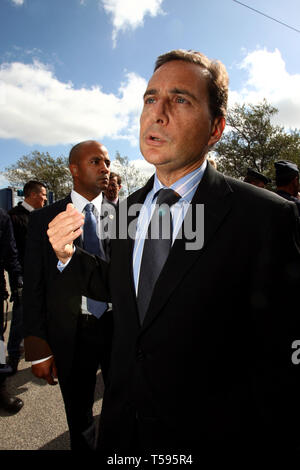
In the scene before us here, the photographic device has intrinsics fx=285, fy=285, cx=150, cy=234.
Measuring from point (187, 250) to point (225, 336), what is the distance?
365mm

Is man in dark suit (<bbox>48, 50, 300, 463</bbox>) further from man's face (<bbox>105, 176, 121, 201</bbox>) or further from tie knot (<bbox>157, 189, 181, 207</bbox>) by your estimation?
man's face (<bbox>105, 176, 121, 201</bbox>)

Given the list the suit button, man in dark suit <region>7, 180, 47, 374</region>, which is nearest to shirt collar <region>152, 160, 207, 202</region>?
the suit button

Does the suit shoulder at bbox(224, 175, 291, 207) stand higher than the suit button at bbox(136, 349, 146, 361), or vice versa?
the suit shoulder at bbox(224, 175, 291, 207)

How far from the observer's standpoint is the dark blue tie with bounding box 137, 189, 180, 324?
4.00 feet

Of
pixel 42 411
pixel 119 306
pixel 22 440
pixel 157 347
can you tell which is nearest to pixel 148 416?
pixel 157 347

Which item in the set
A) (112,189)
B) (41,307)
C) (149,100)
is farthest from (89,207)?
(112,189)

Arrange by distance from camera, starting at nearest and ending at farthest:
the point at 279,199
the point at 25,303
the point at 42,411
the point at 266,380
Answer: the point at 266,380 → the point at 279,199 → the point at 25,303 → the point at 42,411

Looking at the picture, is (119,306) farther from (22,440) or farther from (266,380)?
(22,440)

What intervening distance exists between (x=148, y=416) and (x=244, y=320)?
21.8 inches

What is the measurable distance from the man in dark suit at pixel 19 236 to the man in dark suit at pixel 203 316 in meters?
3.24

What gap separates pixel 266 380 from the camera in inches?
41.3

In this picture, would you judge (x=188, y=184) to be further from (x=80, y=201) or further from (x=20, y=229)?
(x=20, y=229)

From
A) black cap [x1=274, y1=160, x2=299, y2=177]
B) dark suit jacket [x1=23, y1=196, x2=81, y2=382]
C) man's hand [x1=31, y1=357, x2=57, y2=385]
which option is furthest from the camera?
black cap [x1=274, y1=160, x2=299, y2=177]

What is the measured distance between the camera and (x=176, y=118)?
1.25 meters
